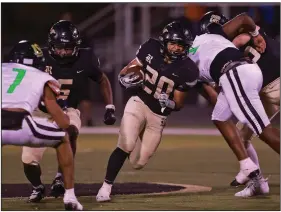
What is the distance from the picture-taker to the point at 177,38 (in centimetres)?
773

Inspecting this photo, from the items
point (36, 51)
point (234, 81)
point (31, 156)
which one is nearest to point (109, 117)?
point (31, 156)

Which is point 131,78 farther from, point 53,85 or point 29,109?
point 29,109

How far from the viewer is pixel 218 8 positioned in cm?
1997

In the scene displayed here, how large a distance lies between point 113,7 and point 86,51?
1319cm

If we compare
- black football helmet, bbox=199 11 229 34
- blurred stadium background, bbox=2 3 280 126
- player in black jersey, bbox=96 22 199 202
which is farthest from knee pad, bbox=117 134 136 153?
blurred stadium background, bbox=2 3 280 126

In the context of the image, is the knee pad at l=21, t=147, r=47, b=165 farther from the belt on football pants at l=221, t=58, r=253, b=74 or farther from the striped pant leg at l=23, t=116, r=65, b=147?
the belt on football pants at l=221, t=58, r=253, b=74

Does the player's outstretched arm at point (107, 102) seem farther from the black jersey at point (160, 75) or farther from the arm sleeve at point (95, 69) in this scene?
the black jersey at point (160, 75)

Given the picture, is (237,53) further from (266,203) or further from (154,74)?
(266,203)

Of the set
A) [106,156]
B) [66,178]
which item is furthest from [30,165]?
[106,156]

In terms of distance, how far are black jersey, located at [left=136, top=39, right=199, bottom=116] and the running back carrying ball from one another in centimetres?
11

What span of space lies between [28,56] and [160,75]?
4.59 ft

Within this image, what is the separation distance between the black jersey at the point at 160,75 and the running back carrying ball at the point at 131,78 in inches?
4.4

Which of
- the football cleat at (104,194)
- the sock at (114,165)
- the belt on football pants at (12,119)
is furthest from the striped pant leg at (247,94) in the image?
the belt on football pants at (12,119)

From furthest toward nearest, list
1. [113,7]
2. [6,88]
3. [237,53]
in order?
[113,7] → [237,53] → [6,88]
